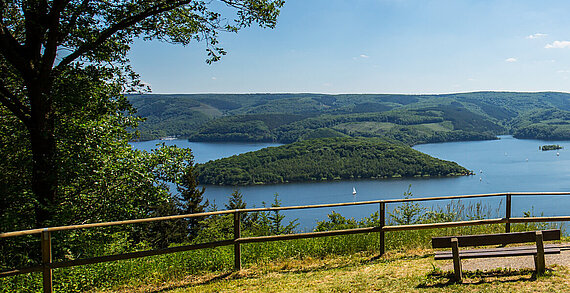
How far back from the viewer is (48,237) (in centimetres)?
424

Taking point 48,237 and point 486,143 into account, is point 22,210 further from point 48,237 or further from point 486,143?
point 486,143

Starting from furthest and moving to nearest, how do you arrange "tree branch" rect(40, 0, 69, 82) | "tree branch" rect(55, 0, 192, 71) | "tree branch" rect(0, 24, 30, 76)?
1. "tree branch" rect(55, 0, 192, 71)
2. "tree branch" rect(40, 0, 69, 82)
3. "tree branch" rect(0, 24, 30, 76)

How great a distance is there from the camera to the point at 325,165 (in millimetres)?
122188

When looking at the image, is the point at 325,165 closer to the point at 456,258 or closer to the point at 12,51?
the point at 12,51

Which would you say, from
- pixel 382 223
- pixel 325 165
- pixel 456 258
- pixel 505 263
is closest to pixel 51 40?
pixel 382 223

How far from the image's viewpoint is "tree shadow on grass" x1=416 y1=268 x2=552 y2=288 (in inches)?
175

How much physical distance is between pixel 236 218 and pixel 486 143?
20329cm

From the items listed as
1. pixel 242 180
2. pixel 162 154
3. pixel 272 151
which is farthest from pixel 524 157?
pixel 162 154

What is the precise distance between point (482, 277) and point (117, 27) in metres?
7.19

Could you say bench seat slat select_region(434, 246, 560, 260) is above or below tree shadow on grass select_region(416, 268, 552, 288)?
above

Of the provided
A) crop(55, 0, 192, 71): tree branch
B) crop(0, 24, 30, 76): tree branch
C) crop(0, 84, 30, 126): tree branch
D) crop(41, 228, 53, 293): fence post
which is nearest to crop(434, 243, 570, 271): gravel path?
crop(41, 228, 53, 293): fence post

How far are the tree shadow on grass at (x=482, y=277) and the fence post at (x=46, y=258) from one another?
13.4 feet

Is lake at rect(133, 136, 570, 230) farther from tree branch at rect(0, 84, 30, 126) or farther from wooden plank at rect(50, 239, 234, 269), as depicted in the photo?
wooden plank at rect(50, 239, 234, 269)

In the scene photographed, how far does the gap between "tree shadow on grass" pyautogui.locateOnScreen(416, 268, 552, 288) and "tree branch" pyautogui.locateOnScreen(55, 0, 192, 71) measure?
638cm
